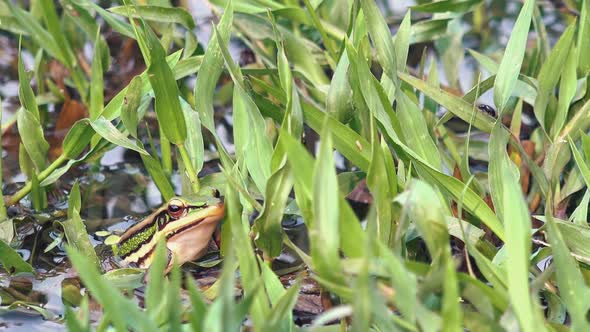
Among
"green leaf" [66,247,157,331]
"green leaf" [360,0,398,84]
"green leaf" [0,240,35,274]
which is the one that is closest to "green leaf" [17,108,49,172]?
"green leaf" [0,240,35,274]

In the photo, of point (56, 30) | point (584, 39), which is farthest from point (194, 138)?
point (584, 39)

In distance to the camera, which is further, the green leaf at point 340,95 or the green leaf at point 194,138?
the green leaf at point 194,138

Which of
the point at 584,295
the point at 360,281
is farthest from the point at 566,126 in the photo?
the point at 360,281

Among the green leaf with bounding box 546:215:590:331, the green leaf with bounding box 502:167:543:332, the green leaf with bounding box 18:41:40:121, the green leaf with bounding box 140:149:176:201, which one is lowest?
the green leaf with bounding box 140:149:176:201

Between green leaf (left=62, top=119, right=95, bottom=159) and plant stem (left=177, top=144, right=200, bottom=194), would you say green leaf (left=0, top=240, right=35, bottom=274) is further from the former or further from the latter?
plant stem (left=177, top=144, right=200, bottom=194)

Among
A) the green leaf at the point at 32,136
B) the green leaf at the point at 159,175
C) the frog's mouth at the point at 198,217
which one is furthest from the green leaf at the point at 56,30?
the frog's mouth at the point at 198,217

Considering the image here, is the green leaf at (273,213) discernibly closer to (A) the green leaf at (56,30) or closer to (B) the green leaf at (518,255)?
(B) the green leaf at (518,255)
